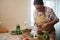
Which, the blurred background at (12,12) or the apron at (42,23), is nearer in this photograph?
the apron at (42,23)

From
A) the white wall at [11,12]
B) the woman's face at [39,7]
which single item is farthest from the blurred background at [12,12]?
the woman's face at [39,7]

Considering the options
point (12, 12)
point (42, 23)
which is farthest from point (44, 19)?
point (12, 12)

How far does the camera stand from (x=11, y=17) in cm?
242

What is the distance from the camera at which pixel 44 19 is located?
1.66 metres

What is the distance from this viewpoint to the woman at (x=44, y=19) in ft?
5.27

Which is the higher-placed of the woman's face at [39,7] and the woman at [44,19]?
the woman's face at [39,7]

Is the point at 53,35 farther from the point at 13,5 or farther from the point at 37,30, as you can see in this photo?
the point at 13,5

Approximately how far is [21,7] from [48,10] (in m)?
0.85

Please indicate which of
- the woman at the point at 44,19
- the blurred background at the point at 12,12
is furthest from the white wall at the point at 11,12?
the woman at the point at 44,19

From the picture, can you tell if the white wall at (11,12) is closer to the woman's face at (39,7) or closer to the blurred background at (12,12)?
the blurred background at (12,12)

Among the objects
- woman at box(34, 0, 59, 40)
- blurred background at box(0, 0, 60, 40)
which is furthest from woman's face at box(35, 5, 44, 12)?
blurred background at box(0, 0, 60, 40)

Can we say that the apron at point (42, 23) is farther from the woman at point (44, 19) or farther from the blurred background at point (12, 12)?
the blurred background at point (12, 12)

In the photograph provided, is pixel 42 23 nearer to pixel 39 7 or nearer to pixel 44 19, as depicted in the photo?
pixel 44 19

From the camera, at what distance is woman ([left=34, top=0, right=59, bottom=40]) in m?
1.61
